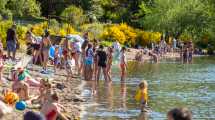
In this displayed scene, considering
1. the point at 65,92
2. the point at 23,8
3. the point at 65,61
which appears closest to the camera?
the point at 65,92

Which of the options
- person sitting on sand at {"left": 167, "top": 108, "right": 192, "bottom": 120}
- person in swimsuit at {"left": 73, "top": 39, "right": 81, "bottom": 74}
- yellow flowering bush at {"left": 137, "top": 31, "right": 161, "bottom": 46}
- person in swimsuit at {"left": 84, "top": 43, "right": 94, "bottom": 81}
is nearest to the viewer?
person sitting on sand at {"left": 167, "top": 108, "right": 192, "bottom": 120}

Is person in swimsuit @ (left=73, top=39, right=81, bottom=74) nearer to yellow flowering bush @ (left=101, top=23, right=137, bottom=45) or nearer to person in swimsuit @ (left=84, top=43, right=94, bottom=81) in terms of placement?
person in swimsuit @ (left=84, top=43, right=94, bottom=81)

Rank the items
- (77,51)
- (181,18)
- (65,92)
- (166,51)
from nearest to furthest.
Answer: (65,92)
(77,51)
(166,51)
(181,18)

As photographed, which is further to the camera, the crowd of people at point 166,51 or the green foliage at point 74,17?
the green foliage at point 74,17

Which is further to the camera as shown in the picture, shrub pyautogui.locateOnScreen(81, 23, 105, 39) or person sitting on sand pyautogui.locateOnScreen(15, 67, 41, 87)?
shrub pyautogui.locateOnScreen(81, 23, 105, 39)

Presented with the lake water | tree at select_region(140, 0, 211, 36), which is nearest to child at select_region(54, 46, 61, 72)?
the lake water

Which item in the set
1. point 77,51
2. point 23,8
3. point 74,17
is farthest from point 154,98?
point 23,8

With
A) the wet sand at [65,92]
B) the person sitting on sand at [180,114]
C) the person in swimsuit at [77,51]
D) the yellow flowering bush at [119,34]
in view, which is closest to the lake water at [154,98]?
the wet sand at [65,92]

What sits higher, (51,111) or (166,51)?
(51,111)

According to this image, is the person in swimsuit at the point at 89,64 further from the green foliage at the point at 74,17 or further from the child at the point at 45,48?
the green foliage at the point at 74,17

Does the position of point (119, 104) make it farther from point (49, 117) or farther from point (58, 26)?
point (58, 26)

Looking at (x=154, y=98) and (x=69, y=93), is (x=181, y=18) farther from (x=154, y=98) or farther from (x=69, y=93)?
(x=69, y=93)

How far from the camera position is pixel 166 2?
2977 inches

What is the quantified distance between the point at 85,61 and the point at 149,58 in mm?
25303
